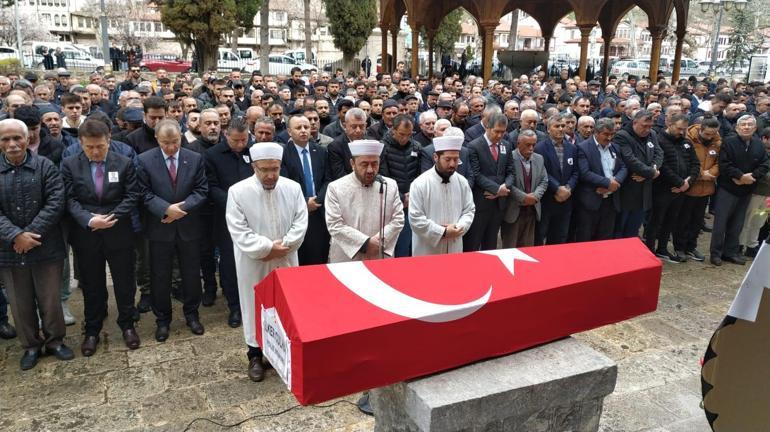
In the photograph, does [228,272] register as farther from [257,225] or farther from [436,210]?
[436,210]

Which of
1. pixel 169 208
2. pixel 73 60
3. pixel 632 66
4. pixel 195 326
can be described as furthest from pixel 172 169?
pixel 632 66

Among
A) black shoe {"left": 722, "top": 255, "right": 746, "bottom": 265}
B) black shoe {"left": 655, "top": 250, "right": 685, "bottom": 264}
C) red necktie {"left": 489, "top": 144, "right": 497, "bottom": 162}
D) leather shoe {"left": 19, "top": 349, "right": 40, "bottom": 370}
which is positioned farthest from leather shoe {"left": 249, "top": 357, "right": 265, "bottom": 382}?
black shoe {"left": 722, "top": 255, "right": 746, "bottom": 265}

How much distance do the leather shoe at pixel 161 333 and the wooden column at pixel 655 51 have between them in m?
17.3

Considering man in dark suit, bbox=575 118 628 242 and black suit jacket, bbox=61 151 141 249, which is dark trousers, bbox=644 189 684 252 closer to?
man in dark suit, bbox=575 118 628 242

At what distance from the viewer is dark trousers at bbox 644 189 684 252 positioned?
751 centimetres

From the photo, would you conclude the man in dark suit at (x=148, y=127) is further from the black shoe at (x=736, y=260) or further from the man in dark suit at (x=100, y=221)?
the black shoe at (x=736, y=260)

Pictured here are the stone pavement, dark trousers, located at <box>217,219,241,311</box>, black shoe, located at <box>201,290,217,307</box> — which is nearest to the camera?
the stone pavement

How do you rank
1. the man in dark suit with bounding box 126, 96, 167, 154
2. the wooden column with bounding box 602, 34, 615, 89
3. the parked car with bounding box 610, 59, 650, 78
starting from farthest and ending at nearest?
the parked car with bounding box 610, 59, 650, 78, the wooden column with bounding box 602, 34, 615, 89, the man in dark suit with bounding box 126, 96, 167, 154

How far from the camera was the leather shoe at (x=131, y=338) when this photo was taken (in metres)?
5.01

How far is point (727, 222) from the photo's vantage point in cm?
781

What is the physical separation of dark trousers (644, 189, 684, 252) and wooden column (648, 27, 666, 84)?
1219 cm

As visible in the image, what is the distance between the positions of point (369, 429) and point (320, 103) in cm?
485

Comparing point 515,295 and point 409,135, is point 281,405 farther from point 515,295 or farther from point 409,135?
point 409,135

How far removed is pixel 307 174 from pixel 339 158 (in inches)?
14.1
